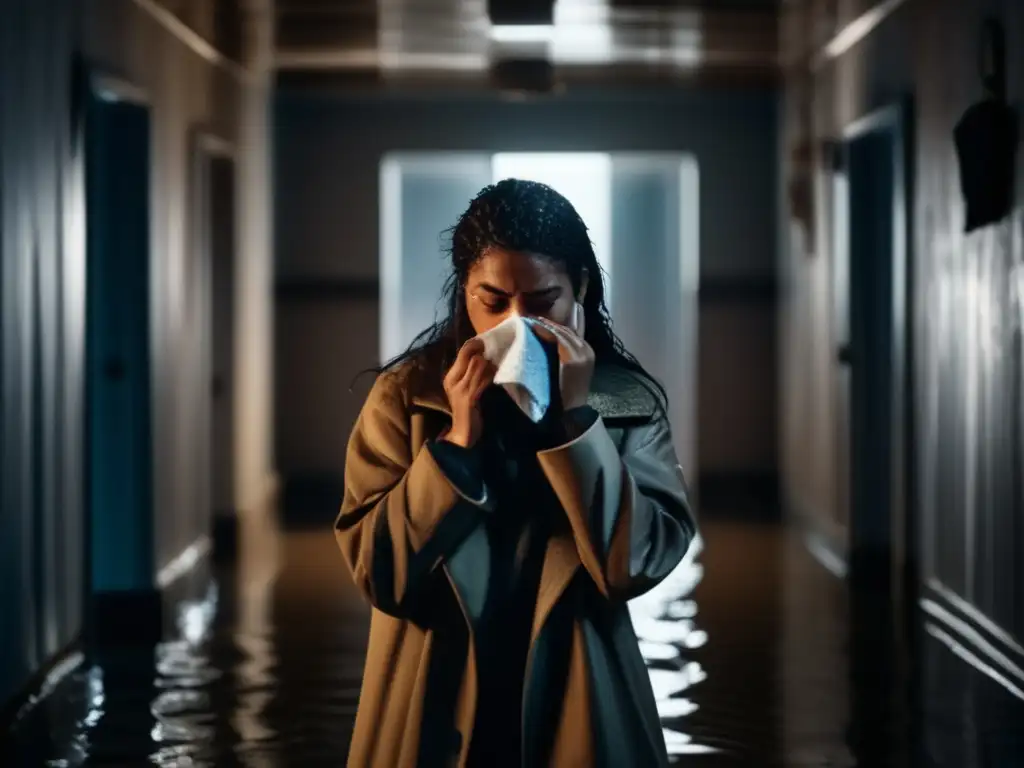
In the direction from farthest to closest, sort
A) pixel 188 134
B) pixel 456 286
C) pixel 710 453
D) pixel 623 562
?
pixel 710 453 < pixel 188 134 < pixel 456 286 < pixel 623 562

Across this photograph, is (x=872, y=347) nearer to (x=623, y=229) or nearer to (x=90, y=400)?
(x=90, y=400)

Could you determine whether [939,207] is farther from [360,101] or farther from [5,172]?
[360,101]

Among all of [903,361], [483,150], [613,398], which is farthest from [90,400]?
[483,150]

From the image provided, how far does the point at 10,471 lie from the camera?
4301 millimetres

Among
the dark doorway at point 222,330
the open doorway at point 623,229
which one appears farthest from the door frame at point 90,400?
the open doorway at point 623,229

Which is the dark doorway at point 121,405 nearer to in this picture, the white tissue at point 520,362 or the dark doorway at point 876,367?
the dark doorway at point 876,367

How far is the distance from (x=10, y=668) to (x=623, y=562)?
10.3 feet

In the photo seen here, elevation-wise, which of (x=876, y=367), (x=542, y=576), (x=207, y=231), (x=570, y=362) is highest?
(x=207, y=231)

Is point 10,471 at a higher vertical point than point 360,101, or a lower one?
lower

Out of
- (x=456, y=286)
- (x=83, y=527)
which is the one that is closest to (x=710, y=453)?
(x=83, y=527)

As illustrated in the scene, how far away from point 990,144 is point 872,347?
86.0 inches

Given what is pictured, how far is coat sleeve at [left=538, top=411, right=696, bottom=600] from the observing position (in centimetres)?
159

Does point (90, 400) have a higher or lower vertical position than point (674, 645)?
higher

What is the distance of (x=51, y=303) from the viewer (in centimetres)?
479
